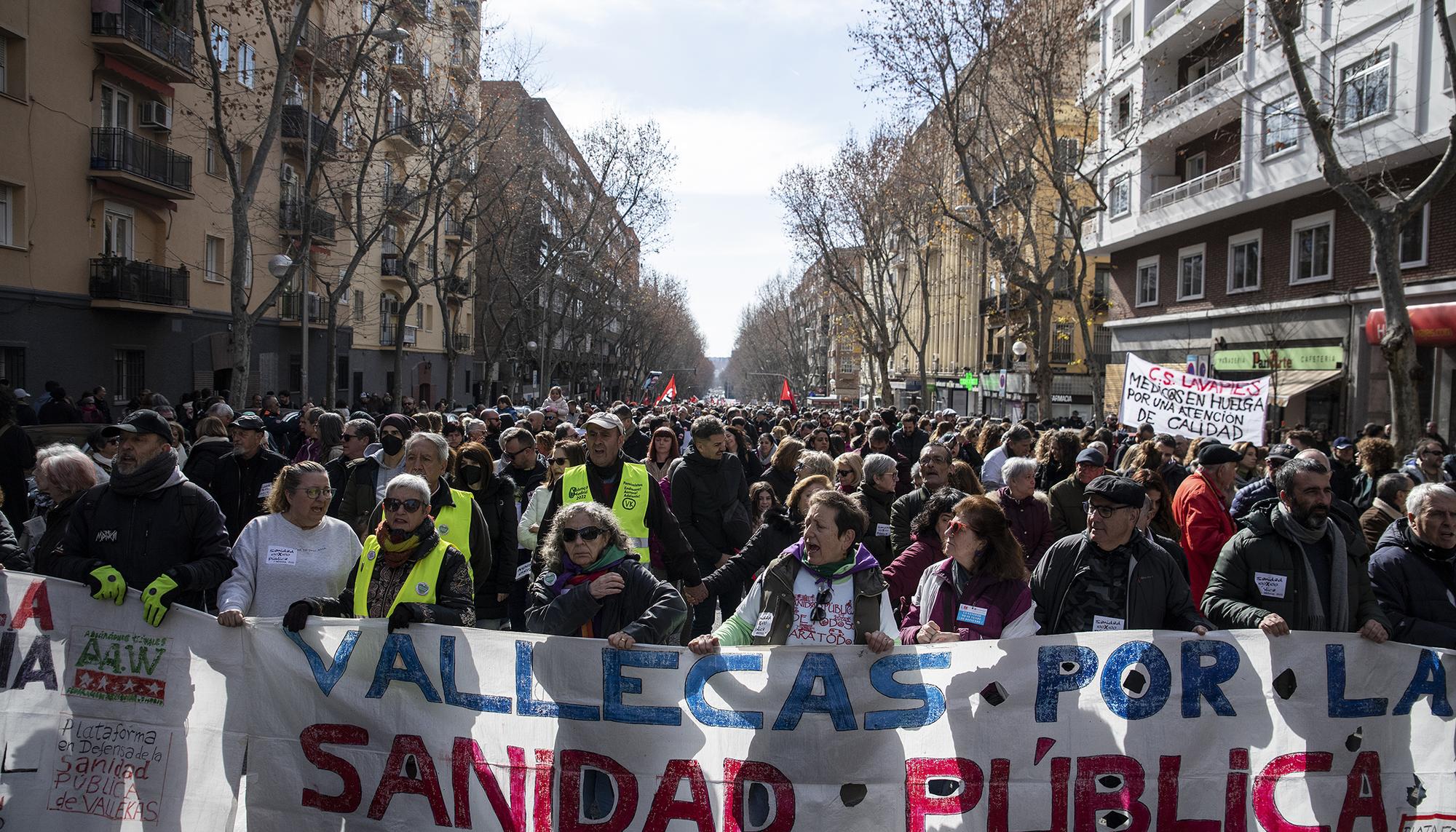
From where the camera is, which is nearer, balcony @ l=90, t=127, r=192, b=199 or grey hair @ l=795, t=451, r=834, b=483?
grey hair @ l=795, t=451, r=834, b=483

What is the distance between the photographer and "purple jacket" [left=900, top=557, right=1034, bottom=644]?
15.5ft

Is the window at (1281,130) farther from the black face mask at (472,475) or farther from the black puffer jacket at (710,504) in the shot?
the black face mask at (472,475)

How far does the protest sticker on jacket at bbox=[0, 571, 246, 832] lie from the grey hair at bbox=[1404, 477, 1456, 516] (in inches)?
210

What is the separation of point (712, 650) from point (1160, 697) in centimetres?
188

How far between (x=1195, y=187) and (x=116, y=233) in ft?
86.4

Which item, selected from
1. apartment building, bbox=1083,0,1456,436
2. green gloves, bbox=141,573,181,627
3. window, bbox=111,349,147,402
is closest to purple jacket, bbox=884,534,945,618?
green gloves, bbox=141,573,181,627

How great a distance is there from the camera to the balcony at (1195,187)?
2614cm

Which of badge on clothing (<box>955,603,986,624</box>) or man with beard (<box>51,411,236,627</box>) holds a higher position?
man with beard (<box>51,411,236,627</box>)

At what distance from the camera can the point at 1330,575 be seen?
4793mm

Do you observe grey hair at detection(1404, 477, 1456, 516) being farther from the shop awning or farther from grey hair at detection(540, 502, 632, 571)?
the shop awning

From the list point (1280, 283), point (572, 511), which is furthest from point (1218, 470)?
point (1280, 283)

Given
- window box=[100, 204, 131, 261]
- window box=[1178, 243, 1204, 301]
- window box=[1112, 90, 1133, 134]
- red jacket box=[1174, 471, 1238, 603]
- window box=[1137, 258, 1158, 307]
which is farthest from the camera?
window box=[1137, 258, 1158, 307]

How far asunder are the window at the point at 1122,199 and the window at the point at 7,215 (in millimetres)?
27028

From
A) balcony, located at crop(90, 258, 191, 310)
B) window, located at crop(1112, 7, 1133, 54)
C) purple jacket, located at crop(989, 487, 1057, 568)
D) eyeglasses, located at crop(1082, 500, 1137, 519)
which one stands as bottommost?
purple jacket, located at crop(989, 487, 1057, 568)
